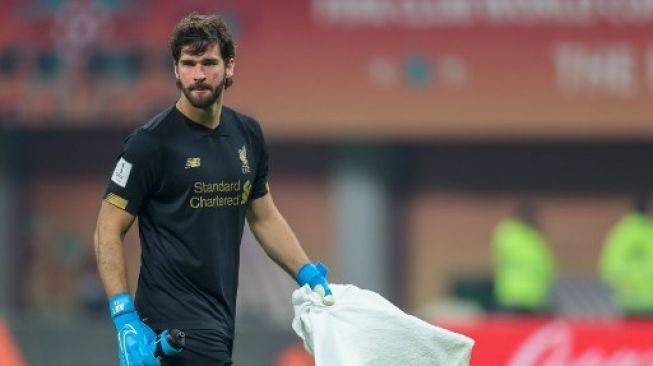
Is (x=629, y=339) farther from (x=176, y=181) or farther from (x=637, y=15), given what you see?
(x=637, y=15)

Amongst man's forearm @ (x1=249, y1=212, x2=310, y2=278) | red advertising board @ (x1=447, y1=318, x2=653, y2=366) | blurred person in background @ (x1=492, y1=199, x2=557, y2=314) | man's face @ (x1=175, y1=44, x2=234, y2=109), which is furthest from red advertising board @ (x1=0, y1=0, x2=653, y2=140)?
man's face @ (x1=175, y1=44, x2=234, y2=109)

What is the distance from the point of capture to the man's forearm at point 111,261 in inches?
243

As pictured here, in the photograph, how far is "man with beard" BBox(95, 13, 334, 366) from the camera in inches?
240

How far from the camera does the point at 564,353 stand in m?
11.3

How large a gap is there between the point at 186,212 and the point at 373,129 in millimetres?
12426

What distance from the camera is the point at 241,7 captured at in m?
18.3

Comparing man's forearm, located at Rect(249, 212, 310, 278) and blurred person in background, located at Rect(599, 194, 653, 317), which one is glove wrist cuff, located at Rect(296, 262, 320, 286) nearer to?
man's forearm, located at Rect(249, 212, 310, 278)

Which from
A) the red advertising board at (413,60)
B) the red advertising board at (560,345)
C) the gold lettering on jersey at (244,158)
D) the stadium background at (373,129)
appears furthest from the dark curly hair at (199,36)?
the red advertising board at (413,60)

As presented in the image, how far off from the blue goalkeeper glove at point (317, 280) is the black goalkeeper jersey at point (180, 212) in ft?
1.23

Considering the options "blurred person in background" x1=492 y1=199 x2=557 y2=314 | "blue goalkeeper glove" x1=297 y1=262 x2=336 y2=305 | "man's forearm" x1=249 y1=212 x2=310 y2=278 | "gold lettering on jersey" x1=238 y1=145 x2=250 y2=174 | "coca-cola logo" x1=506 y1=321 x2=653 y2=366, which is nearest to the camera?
"gold lettering on jersey" x1=238 y1=145 x2=250 y2=174

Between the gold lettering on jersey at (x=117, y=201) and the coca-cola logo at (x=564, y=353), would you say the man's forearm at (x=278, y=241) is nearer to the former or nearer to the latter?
the gold lettering on jersey at (x=117, y=201)

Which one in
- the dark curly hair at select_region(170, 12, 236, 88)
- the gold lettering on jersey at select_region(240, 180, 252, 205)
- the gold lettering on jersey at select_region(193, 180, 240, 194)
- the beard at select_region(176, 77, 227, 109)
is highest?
the dark curly hair at select_region(170, 12, 236, 88)

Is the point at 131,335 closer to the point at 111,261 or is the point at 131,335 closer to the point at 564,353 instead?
the point at 111,261

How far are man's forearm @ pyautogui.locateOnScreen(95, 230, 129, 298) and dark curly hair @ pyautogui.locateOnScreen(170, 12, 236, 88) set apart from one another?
0.63 metres
